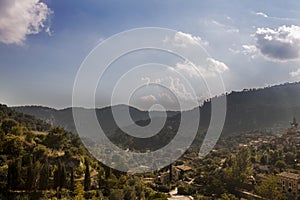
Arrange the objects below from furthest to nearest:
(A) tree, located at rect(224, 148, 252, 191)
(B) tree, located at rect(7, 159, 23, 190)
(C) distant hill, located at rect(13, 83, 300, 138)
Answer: (C) distant hill, located at rect(13, 83, 300, 138)
(A) tree, located at rect(224, 148, 252, 191)
(B) tree, located at rect(7, 159, 23, 190)

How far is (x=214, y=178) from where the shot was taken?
21.8 meters

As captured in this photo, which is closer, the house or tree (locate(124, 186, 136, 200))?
tree (locate(124, 186, 136, 200))

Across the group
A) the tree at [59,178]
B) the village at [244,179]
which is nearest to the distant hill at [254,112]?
the village at [244,179]

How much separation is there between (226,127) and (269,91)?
35792 mm

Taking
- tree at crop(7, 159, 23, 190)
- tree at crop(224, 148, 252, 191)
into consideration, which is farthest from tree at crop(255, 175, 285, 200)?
tree at crop(7, 159, 23, 190)

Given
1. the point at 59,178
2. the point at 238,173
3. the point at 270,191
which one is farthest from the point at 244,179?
the point at 59,178

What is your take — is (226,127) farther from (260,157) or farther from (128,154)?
(260,157)

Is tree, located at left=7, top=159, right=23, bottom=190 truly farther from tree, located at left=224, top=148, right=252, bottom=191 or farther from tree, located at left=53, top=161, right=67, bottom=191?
tree, located at left=224, top=148, right=252, bottom=191

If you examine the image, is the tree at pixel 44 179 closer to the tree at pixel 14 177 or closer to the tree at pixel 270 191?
the tree at pixel 14 177

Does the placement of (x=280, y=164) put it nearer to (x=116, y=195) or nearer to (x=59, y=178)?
(x=116, y=195)

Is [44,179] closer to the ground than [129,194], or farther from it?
farther from it

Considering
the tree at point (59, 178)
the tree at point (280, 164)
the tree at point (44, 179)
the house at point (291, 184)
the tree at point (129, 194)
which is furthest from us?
the tree at point (280, 164)

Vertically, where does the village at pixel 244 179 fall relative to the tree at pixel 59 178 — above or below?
below

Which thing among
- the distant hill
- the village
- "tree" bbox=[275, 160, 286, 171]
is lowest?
the village
